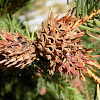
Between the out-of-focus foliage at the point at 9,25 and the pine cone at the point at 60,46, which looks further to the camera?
the out-of-focus foliage at the point at 9,25

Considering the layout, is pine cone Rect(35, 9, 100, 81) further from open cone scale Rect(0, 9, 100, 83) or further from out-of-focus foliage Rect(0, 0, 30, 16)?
out-of-focus foliage Rect(0, 0, 30, 16)

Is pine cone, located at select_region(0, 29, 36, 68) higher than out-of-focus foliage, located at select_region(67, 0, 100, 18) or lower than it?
lower

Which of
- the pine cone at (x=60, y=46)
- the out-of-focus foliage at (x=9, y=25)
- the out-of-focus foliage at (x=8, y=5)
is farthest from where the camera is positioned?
the out-of-focus foliage at (x=8, y=5)

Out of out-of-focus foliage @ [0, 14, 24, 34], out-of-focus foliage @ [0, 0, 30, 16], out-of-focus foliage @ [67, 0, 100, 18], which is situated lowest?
out-of-focus foliage @ [0, 14, 24, 34]

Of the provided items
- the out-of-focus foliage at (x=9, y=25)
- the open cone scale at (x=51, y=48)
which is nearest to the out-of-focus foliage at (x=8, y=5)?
the out-of-focus foliage at (x=9, y=25)

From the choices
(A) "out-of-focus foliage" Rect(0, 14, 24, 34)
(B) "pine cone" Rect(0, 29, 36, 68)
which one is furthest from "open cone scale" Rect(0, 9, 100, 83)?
(A) "out-of-focus foliage" Rect(0, 14, 24, 34)

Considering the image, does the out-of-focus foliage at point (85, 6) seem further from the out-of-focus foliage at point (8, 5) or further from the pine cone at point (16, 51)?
the out-of-focus foliage at point (8, 5)

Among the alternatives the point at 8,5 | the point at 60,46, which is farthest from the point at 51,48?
the point at 8,5

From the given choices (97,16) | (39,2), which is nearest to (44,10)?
(39,2)

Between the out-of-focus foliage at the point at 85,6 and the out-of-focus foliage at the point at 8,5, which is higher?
the out-of-focus foliage at the point at 8,5

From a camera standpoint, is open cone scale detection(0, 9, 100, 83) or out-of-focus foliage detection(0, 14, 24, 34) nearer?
open cone scale detection(0, 9, 100, 83)

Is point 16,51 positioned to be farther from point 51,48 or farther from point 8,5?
point 8,5

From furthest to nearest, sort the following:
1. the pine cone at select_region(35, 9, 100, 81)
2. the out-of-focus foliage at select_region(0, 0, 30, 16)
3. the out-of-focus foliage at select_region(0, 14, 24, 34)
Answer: the out-of-focus foliage at select_region(0, 0, 30, 16)
the out-of-focus foliage at select_region(0, 14, 24, 34)
the pine cone at select_region(35, 9, 100, 81)
